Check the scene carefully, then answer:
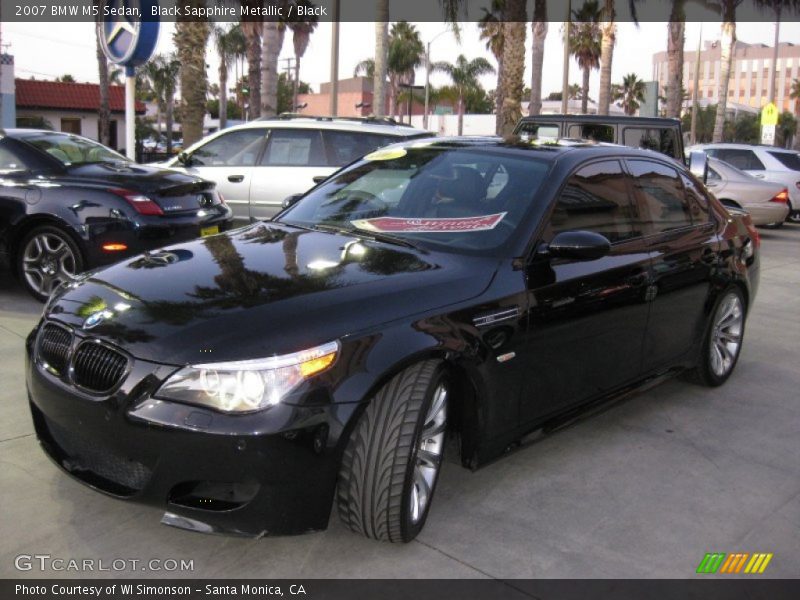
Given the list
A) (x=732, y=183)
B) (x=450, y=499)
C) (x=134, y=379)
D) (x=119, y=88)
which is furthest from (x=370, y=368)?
(x=119, y=88)

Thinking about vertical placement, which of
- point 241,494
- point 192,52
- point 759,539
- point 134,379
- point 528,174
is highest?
point 192,52

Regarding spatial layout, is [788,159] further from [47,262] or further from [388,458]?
[388,458]

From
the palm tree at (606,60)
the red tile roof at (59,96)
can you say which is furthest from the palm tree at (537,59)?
the red tile roof at (59,96)

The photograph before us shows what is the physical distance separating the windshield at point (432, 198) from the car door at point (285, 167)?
531cm

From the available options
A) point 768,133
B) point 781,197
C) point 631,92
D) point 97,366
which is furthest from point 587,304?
point 631,92

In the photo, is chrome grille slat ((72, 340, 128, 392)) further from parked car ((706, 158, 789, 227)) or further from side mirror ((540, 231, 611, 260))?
parked car ((706, 158, 789, 227))

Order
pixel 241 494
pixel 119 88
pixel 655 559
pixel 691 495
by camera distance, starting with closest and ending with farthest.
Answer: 1. pixel 241 494
2. pixel 655 559
3. pixel 691 495
4. pixel 119 88

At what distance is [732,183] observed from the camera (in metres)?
15.3

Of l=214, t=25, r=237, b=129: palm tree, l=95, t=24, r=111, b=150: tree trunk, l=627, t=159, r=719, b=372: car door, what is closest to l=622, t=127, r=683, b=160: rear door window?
l=627, t=159, r=719, b=372: car door

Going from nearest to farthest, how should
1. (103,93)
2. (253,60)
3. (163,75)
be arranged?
(103,93) → (253,60) → (163,75)

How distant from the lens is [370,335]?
2.98 meters

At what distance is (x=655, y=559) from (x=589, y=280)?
135 cm

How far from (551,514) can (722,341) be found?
253 centimetres

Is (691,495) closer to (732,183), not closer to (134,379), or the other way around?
(134,379)
